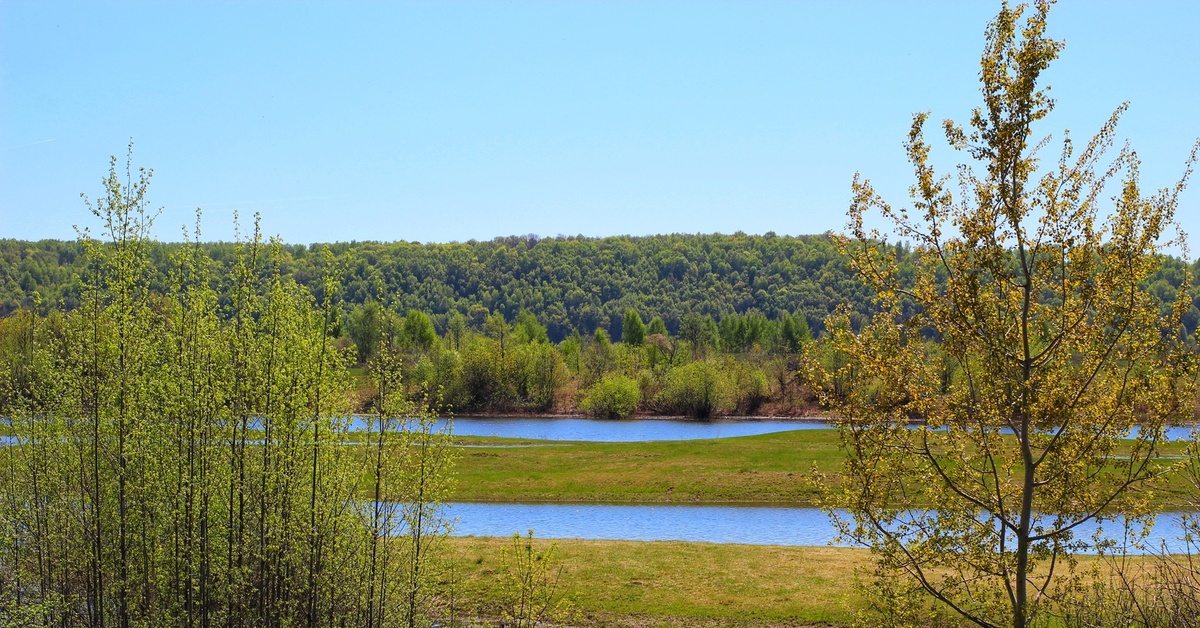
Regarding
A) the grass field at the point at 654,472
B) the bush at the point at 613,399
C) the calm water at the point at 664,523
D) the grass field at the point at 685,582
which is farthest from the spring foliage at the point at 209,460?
the bush at the point at 613,399

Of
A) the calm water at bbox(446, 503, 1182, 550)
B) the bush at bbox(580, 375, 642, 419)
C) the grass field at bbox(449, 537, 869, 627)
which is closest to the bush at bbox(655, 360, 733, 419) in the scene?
the bush at bbox(580, 375, 642, 419)

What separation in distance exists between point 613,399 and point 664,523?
7293cm

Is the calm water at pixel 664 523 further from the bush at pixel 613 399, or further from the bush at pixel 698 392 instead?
the bush at pixel 698 392

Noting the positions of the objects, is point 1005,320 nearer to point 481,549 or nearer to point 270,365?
point 270,365

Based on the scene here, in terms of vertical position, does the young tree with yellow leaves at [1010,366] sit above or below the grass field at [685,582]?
above

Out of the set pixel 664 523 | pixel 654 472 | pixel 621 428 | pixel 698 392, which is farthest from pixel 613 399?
pixel 664 523

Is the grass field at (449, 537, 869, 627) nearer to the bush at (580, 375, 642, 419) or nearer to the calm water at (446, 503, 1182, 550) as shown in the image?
the calm water at (446, 503, 1182, 550)

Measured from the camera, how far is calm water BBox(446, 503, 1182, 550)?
46656 mm

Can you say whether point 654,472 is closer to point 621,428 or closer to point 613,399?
point 621,428

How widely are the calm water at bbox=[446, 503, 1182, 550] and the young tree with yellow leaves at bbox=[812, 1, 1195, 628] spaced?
30666 millimetres

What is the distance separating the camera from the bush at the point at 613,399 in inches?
4865

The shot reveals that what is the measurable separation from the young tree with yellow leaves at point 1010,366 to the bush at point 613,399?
4264 inches

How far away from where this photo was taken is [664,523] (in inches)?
2002

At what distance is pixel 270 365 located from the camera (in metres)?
22.2
